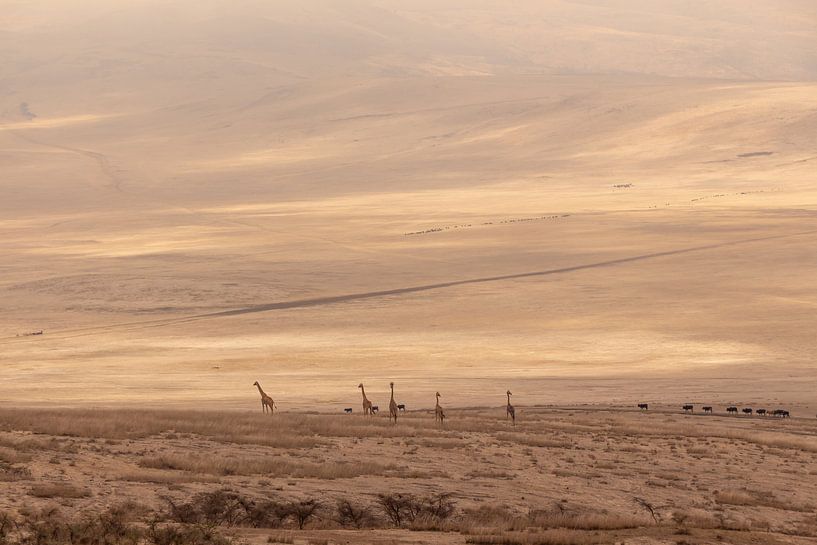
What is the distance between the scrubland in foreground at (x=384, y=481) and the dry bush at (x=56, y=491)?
0.07ft

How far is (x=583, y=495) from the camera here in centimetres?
1518

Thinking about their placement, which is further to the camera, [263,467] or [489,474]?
[489,474]

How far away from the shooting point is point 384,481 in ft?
48.9

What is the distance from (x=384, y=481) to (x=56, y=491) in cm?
409

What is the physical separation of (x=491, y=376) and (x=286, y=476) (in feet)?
63.9

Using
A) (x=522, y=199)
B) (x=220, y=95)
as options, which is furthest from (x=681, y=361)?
(x=220, y=95)

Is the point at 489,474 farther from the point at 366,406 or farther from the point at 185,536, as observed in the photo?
the point at 185,536

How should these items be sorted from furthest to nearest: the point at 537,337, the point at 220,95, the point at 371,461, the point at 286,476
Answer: the point at 220,95 → the point at 537,337 → the point at 371,461 → the point at 286,476

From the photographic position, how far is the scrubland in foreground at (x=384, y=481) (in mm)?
12219

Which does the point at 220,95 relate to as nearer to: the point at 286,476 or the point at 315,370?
the point at 315,370

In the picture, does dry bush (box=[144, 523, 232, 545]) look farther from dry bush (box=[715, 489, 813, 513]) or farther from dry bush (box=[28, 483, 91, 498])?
dry bush (box=[715, 489, 813, 513])

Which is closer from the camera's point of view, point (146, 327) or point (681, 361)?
point (681, 361)

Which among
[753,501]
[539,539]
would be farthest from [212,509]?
[753,501]

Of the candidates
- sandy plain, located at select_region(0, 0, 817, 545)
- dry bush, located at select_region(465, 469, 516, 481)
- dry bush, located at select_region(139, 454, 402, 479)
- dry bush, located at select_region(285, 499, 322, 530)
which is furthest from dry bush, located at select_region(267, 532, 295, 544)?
dry bush, located at select_region(465, 469, 516, 481)
